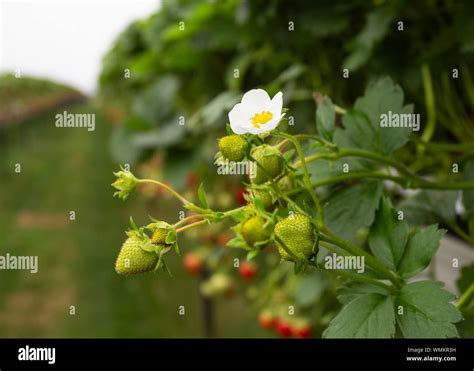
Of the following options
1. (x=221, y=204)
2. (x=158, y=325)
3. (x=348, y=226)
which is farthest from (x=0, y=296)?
(x=348, y=226)

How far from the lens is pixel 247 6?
140 cm

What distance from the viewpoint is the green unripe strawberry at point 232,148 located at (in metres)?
0.50

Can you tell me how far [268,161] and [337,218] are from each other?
17 centimetres

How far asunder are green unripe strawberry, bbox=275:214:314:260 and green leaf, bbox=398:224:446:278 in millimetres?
137

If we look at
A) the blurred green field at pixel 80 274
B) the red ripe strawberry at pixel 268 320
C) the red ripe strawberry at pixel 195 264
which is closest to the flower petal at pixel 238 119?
the red ripe strawberry at pixel 268 320

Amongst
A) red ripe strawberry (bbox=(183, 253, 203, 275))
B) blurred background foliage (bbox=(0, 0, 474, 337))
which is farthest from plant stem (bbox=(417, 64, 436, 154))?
red ripe strawberry (bbox=(183, 253, 203, 275))

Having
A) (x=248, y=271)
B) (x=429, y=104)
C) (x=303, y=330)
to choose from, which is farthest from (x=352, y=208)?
(x=248, y=271)

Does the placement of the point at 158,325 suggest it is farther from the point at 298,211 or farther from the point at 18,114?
the point at 18,114

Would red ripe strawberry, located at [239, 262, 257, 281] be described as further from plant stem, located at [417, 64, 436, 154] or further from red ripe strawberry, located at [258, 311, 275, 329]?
plant stem, located at [417, 64, 436, 154]

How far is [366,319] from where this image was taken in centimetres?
57

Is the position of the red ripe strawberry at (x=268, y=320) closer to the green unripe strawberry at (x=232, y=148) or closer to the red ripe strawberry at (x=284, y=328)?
the red ripe strawberry at (x=284, y=328)

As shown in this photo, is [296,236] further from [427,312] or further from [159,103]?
[159,103]

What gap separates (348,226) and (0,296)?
151 inches

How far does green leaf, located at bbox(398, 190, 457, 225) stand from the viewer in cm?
85
